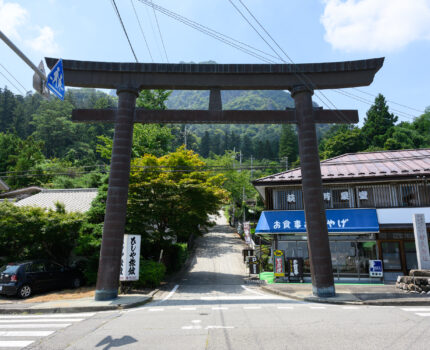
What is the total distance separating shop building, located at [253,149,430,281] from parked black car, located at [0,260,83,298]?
10.8 m

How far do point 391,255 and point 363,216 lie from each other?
2.74 meters

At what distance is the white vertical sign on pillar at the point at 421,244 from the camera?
13.2m

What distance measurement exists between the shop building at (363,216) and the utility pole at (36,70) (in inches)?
526

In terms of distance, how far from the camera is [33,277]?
13516mm

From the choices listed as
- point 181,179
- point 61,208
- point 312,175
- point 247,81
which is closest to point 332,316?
point 312,175

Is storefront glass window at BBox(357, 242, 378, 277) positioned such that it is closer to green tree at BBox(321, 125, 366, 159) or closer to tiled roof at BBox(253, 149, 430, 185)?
tiled roof at BBox(253, 149, 430, 185)

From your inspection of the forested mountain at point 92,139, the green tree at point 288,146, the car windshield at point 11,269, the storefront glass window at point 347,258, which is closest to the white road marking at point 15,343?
the car windshield at point 11,269

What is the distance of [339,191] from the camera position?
17.8 m

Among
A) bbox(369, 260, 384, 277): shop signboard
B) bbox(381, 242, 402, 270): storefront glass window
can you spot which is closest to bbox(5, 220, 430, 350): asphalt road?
bbox(369, 260, 384, 277): shop signboard

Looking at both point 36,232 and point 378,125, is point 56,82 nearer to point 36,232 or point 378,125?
point 36,232

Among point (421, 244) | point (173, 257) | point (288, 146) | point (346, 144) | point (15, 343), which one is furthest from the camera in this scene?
point (288, 146)

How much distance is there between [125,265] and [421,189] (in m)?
16.8

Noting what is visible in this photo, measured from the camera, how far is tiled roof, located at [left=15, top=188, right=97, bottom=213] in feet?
73.9

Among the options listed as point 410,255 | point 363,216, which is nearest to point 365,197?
point 363,216
